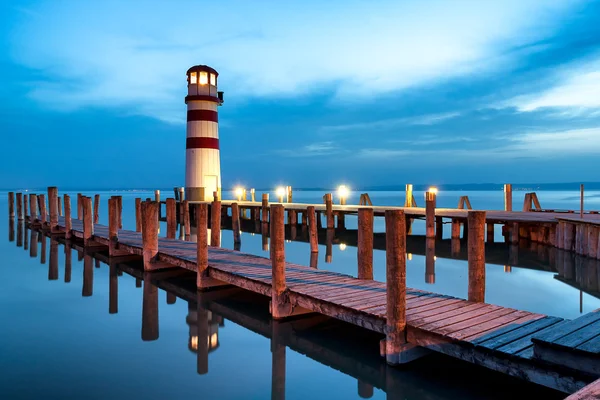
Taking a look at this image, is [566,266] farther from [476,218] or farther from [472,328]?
[472,328]

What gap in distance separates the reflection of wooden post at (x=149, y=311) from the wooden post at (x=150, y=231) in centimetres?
14

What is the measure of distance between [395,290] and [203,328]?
4250mm

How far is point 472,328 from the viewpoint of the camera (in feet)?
16.6

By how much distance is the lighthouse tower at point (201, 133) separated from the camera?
24156 millimetres

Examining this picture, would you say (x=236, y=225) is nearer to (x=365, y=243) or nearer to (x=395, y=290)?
(x=365, y=243)

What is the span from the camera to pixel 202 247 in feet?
30.1

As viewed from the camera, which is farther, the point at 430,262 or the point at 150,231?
the point at 430,262

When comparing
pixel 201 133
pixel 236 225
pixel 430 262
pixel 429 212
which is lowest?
pixel 430 262

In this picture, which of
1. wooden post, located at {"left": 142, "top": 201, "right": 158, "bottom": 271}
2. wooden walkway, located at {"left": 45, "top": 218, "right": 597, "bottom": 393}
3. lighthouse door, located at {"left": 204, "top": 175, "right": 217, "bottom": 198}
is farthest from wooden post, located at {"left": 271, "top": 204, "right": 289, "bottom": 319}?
lighthouse door, located at {"left": 204, "top": 175, "right": 217, "bottom": 198}

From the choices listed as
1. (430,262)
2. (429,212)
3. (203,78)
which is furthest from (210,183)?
(430,262)

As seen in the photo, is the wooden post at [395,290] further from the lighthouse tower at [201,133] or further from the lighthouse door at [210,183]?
the lighthouse door at [210,183]

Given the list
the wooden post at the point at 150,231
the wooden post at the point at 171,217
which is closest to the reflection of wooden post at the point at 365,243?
the wooden post at the point at 150,231

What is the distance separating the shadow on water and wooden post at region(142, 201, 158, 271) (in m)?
0.50

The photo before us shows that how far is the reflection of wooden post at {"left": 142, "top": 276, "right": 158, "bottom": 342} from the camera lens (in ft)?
26.6
